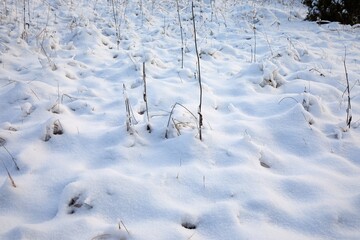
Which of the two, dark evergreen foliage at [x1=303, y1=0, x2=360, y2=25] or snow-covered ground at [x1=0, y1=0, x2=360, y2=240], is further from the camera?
dark evergreen foliage at [x1=303, y1=0, x2=360, y2=25]

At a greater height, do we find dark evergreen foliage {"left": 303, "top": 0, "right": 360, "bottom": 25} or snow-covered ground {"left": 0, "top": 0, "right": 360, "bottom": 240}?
dark evergreen foliage {"left": 303, "top": 0, "right": 360, "bottom": 25}

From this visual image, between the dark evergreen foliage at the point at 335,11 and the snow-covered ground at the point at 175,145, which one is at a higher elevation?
the dark evergreen foliage at the point at 335,11

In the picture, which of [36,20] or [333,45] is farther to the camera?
[36,20]

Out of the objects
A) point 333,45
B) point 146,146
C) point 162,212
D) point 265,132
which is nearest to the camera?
point 162,212

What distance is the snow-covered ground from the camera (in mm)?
1544

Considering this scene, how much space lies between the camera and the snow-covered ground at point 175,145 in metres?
1.54

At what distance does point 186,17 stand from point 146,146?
5293mm

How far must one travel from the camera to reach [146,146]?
220 cm

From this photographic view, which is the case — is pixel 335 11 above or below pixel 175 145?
above

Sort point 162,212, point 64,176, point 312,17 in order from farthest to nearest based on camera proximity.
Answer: point 312,17
point 64,176
point 162,212

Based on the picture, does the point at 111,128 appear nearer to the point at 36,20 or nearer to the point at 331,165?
the point at 331,165

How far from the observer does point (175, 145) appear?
2148 mm

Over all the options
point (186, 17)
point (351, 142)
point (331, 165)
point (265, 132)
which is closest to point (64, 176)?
point (265, 132)

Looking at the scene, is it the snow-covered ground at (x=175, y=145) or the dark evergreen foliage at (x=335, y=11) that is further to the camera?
the dark evergreen foliage at (x=335, y=11)
